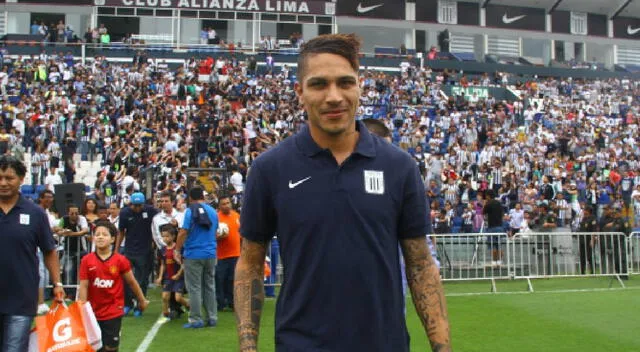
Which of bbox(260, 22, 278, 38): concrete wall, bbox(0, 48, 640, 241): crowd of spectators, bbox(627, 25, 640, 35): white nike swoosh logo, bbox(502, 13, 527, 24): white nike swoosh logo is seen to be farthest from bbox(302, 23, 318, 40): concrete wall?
bbox(627, 25, 640, 35): white nike swoosh logo

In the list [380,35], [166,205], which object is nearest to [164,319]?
[166,205]

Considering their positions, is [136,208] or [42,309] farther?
[136,208]

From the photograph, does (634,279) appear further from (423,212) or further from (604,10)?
(604,10)

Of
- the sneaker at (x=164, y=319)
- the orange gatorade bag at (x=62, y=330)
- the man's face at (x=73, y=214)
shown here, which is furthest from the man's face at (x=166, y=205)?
the orange gatorade bag at (x=62, y=330)

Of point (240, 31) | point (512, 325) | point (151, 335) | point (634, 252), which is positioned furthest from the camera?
point (240, 31)

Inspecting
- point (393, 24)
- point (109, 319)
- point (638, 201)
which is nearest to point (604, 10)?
point (393, 24)

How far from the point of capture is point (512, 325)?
9891mm

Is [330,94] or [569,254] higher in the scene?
[330,94]

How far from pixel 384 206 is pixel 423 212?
21 cm

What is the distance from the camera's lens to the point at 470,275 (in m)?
14.8

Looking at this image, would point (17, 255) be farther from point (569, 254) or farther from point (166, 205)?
point (569, 254)

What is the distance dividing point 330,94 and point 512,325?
7.93 metres

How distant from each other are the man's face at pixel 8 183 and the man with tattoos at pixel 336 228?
3198mm

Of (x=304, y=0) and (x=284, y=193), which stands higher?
(x=304, y=0)
